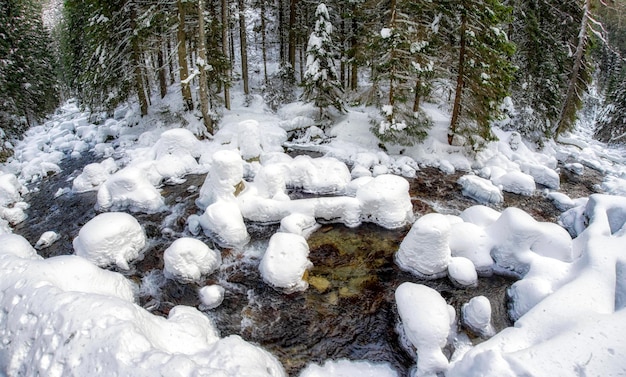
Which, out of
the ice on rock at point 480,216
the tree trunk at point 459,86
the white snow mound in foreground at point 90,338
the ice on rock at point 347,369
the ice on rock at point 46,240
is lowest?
the ice on rock at point 347,369

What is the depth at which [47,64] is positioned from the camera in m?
31.7

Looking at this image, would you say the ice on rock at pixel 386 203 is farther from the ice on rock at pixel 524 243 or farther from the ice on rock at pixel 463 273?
the ice on rock at pixel 524 243

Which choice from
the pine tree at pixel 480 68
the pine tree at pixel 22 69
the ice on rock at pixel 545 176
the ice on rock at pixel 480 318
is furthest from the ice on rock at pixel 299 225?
the pine tree at pixel 22 69

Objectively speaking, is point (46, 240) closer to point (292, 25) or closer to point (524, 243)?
point (524, 243)

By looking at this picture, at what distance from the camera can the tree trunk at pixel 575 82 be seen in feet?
52.4

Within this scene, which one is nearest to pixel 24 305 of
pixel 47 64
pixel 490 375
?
pixel 490 375

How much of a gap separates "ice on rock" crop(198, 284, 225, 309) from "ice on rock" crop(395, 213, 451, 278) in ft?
14.0

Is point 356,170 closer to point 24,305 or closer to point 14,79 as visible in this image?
point 24,305

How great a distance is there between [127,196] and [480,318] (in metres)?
9.86

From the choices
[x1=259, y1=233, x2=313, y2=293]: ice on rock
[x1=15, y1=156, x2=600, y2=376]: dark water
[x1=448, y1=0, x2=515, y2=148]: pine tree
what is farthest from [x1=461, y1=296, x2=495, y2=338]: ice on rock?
[x1=448, y1=0, x2=515, y2=148]: pine tree

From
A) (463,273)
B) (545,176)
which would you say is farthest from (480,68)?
(463,273)

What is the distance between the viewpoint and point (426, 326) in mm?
5738

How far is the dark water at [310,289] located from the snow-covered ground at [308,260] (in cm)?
26

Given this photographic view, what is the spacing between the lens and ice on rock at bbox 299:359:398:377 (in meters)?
5.79
